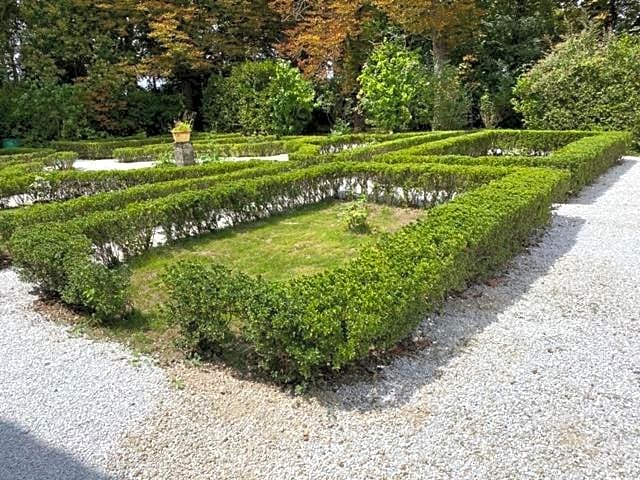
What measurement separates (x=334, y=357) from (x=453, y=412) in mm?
709

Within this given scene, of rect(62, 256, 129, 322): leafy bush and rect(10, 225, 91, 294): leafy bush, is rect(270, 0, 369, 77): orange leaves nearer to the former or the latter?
rect(10, 225, 91, 294): leafy bush

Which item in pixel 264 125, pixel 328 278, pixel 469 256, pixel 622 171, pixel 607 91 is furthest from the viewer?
pixel 264 125

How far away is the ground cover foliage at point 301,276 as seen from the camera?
9.90ft

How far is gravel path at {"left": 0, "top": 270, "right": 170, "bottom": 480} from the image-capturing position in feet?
8.31

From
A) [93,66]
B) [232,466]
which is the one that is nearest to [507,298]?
[232,466]

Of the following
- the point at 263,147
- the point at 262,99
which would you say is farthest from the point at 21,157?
the point at 262,99

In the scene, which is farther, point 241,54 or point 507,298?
point 241,54

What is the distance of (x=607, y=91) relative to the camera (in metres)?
13.0

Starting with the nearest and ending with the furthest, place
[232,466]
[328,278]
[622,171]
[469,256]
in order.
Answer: [232,466]
[328,278]
[469,256]
[622,171]

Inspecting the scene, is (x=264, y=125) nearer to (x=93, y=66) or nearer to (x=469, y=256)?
(x=93, y=66)

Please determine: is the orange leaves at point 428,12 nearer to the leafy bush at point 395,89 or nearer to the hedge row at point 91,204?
the leafy bush at point 395,89

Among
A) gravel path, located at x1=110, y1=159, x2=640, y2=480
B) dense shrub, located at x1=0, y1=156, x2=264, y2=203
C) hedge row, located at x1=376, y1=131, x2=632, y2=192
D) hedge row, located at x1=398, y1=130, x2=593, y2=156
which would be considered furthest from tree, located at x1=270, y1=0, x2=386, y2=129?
gravel path, located at x1=110, y1=159, x2=640, y2=480

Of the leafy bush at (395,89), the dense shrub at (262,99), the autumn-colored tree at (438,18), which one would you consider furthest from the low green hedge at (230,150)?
the autumn-colored tree at (438,18)

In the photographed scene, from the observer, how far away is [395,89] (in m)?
16.7
